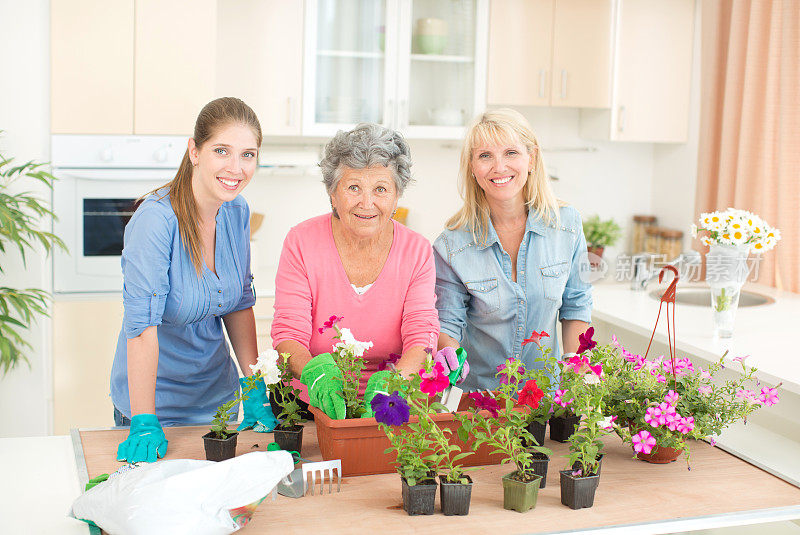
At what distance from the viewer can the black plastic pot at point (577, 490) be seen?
1404mm

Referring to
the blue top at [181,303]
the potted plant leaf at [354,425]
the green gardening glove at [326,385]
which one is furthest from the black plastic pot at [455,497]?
the blue top at [181,303]

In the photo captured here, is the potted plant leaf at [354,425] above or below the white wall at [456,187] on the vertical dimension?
below

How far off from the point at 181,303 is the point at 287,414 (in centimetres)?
38

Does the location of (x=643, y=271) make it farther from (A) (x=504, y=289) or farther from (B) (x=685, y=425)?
(B) (x=685, y=425)

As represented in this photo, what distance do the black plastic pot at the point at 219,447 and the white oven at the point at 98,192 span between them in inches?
72.7

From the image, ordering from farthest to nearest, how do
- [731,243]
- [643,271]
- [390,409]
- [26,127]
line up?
[643,271], [26,127], [731,243], [390,409]

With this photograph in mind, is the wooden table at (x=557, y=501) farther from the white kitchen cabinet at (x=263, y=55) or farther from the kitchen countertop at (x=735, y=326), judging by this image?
the white kitchen cabinet at (x=263, y=55)

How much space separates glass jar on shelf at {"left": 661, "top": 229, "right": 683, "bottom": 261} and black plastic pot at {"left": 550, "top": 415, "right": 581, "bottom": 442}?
2.41 m

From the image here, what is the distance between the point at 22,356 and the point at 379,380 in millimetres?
2157

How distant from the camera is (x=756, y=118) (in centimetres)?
335

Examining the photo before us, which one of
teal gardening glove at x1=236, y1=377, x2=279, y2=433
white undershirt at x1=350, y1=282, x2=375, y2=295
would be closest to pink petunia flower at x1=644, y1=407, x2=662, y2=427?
white undershirt at x1=350, y1=282, x2=375, y2=295

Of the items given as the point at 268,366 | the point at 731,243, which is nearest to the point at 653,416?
the point at 268,366

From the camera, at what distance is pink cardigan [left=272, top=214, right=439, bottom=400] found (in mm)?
1768

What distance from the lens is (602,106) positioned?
3816 millimetres
